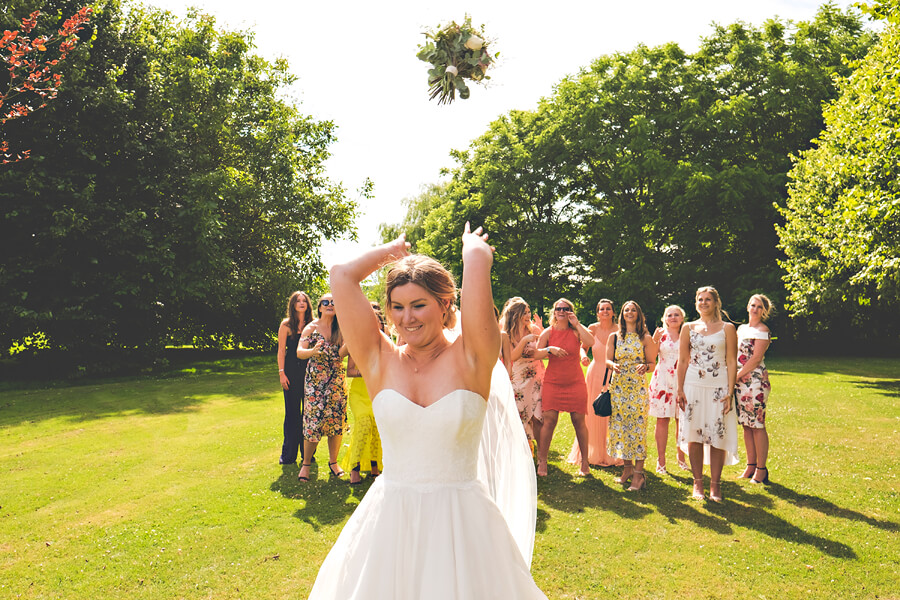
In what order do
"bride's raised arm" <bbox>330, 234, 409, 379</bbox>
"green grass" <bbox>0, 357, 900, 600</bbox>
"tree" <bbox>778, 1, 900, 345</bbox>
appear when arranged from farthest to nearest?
"tree" <bbox>778, 1, 900, 345</bbox>
"green grass" <bbox>0, 357, 900, 600</bbox>
"bride's raised arm" <bbox>330, 234, 409, 379</bbox>

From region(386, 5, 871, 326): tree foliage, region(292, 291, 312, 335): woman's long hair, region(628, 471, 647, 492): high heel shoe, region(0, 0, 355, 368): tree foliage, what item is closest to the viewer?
region(628, 471, 647, 492): high heel shoe

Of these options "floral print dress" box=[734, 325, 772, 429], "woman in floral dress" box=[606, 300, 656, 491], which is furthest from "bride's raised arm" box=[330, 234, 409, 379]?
"floral print dress" box=[734, 325, 772, 429]

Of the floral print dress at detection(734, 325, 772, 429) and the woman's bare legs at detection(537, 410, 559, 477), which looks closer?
the floral print dress at detection(734, 325, 772, 429)

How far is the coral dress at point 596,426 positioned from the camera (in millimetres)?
9703

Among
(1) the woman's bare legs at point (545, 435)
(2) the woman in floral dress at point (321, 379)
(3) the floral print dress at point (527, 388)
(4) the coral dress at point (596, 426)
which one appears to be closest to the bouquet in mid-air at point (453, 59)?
(2) the woman in floral dress at point (321, 379)

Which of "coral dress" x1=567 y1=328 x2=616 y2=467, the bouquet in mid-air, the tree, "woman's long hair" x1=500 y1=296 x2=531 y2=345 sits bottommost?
"coral dress" x1=567 y1=328 x2=616 y2=467

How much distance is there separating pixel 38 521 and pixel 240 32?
1102 inches

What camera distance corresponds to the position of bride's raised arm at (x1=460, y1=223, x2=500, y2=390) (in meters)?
2.68

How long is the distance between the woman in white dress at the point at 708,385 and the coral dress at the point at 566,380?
1487 mm

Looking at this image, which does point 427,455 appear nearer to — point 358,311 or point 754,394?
point 358,311

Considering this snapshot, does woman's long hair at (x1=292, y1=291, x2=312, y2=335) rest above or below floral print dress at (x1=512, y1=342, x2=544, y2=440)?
above

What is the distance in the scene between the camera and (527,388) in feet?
31.0

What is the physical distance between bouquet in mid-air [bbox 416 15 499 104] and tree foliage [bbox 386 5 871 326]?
26.7m

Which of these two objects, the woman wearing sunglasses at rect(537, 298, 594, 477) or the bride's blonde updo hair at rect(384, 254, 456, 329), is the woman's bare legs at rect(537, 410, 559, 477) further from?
the bride's blonde updo hair at rect(384, 254, 456, 329)
